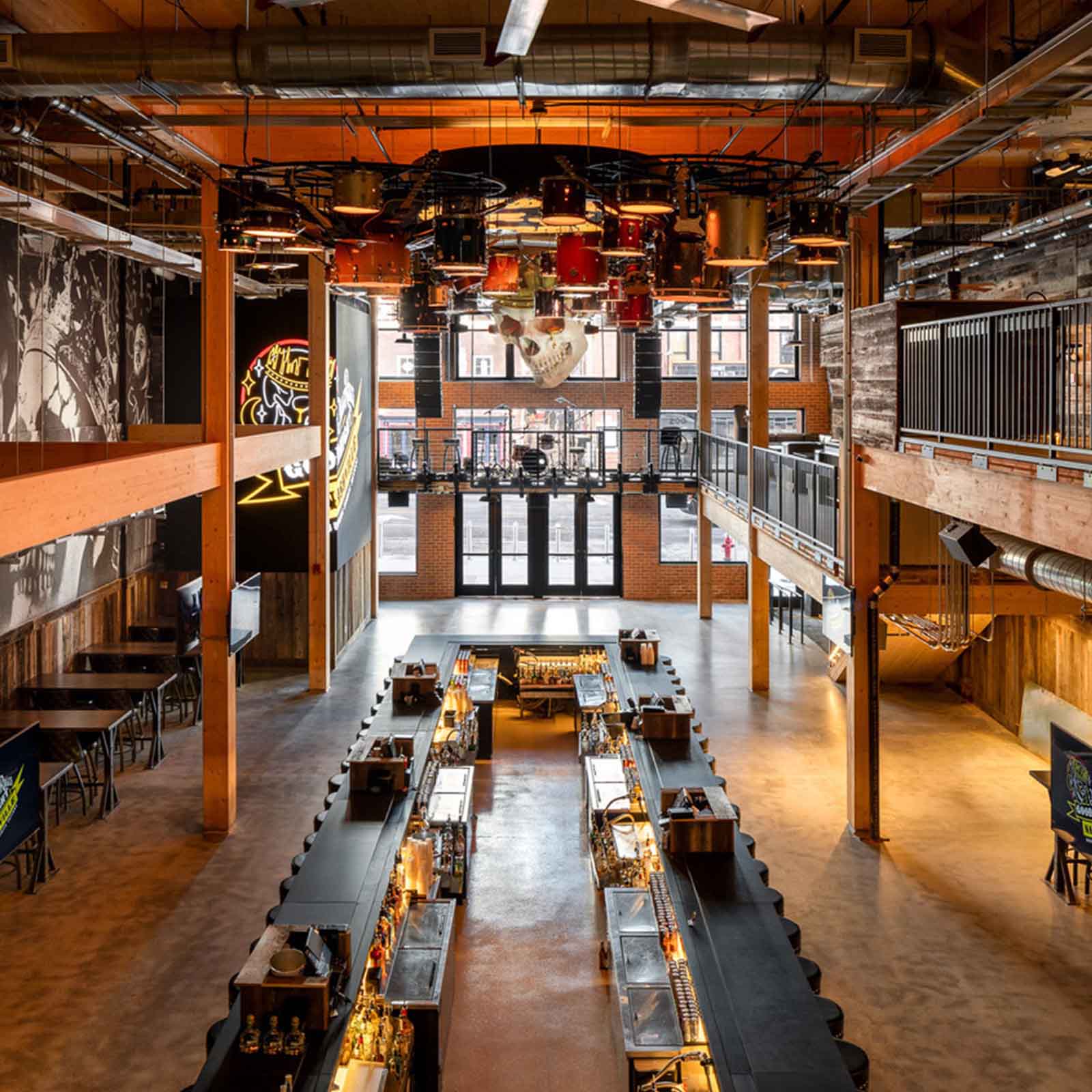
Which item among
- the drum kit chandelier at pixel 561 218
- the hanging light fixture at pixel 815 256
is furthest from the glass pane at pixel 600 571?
the hanging light fixture at pixel 815 256

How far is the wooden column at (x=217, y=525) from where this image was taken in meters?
11.9

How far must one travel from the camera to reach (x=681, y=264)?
879 centimetres

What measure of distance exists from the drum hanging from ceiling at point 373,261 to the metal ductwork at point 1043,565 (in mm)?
5599

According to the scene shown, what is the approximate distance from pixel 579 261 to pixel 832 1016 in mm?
6101

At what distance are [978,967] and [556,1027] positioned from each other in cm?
341

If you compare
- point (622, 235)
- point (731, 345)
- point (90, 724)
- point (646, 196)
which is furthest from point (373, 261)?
point (731, 345)

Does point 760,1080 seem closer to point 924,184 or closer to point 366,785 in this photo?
point 366,785

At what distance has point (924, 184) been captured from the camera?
12992mm

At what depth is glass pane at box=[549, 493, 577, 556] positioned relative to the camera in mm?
26531

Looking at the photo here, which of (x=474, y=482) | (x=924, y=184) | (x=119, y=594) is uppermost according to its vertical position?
(x=924, y=184)

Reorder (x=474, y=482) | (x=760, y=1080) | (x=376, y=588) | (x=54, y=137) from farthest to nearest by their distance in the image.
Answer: (x=376, y=588) → (x=474, y=482) → (x=54, y=137) → (x=760, y=1080)

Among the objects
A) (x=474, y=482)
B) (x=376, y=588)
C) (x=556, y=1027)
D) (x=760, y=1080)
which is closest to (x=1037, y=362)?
(x=760, y=1080)

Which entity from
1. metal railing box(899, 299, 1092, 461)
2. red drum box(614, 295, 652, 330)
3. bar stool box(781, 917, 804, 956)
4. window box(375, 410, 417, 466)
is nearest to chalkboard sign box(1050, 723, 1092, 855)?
metal railing box(899, 299, 1092, 461)

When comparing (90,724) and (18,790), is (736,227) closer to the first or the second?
(18,790)
